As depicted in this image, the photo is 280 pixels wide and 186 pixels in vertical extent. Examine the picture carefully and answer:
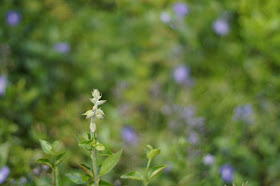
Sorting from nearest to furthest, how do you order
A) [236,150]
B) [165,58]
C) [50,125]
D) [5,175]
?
1. [5,175]
2. [236,150]
3. [50,125]
4. [165,58]

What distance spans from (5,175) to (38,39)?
1253 mm

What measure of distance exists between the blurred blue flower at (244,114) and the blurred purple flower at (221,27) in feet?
2.50

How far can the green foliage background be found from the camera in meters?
1.90

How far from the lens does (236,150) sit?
1.73 m

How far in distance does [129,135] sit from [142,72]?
52cm

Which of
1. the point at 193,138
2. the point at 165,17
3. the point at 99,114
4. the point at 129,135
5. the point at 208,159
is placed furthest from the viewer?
the point at 165,17

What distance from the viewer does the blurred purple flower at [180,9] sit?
93.2 inches

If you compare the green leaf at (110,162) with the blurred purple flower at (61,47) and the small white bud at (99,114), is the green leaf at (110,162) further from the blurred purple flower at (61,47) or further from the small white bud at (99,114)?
the blurred purple flower at (61,47)

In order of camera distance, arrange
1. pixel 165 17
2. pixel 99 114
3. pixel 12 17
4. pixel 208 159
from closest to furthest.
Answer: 1. pixel 99 114
2. pixel 208 159
3. pixel 12 17
4. pixel 165 17

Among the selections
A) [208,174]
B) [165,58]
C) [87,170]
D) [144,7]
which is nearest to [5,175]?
[87,170]

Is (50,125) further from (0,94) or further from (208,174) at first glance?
(208,174)

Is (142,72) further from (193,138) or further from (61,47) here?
(193,138)

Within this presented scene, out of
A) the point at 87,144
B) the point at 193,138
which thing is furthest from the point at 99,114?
the point at 193,138

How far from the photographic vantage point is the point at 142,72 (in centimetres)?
231
